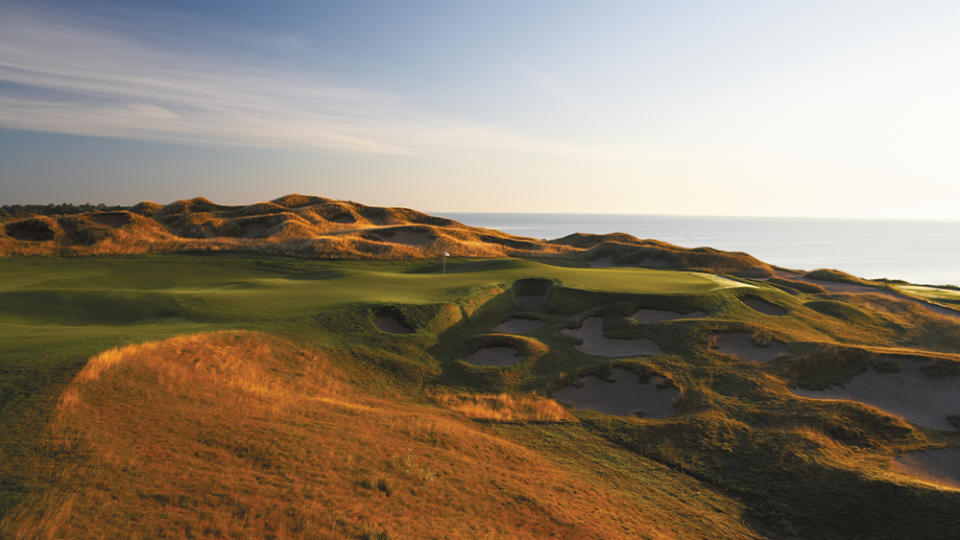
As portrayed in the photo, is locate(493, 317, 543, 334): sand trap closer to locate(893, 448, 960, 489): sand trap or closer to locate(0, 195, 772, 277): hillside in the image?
locate(893, 448, 960, 489): sand trap

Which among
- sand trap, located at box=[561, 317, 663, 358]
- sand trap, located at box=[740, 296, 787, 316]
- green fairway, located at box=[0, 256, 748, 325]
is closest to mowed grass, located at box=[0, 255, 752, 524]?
green fairway, located at box=[0, 256, 748, 325]

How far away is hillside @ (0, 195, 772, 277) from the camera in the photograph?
42094mm

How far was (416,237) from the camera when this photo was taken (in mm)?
57656

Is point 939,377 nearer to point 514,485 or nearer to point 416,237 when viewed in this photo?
point 514,485

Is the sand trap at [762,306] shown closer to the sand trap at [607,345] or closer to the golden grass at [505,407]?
the sand trap at [607,345]

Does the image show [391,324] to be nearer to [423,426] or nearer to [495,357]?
[495,357]

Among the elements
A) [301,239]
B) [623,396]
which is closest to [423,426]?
[623,396]

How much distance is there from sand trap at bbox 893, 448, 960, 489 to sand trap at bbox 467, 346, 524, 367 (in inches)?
497

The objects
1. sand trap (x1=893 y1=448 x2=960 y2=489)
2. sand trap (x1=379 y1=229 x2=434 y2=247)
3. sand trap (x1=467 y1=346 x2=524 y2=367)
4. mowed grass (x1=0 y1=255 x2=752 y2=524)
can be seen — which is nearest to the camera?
mowed grass (x1=0 y1=255 x2=752 y2=524)

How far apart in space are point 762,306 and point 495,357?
57.1 feet

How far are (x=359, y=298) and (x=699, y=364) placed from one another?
1641cm

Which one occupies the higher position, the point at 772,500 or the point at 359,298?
the point at 359,298

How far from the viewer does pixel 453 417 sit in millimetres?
14383

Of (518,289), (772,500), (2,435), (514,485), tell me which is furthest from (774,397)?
(2,435)
